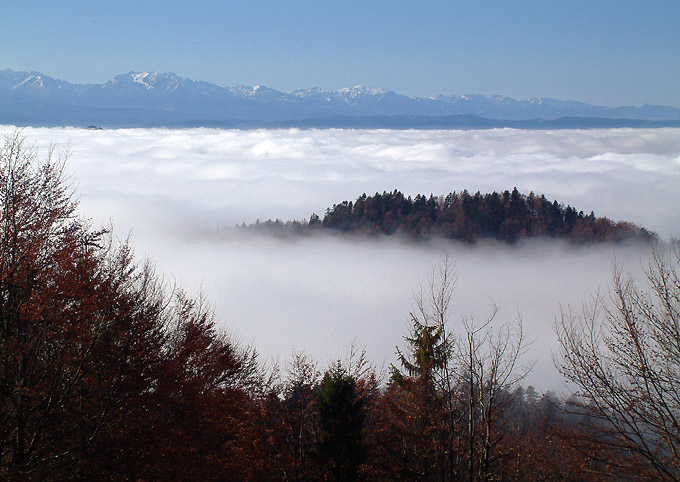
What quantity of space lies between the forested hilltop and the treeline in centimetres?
8478

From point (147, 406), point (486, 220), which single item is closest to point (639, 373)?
point (147, 406)

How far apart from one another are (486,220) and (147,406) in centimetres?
9181

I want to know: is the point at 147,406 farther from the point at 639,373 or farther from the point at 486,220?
the point at 486,220

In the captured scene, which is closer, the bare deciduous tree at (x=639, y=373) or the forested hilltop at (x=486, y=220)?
the bare deciduous tree at (x=639, y=373)

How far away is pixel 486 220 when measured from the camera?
9806 cm

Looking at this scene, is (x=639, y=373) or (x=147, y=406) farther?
(x=147, y=406)

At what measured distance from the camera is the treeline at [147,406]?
26.6 ft

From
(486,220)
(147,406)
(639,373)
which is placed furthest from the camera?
(486,220)

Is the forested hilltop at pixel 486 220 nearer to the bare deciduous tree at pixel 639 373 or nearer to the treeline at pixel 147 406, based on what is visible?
the treeline at pixel 147 406

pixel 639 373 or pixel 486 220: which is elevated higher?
pixel 639 373

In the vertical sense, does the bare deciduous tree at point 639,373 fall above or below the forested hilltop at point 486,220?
above

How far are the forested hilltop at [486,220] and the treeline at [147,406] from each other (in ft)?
278

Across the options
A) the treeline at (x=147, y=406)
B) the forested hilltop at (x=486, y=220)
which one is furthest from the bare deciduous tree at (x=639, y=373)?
the forested hilltop at (x=486, y=220)

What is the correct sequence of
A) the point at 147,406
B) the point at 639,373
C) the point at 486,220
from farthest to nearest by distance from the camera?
the point at 486,220 → the point at 147,406 → the point at 639,373
